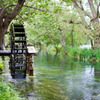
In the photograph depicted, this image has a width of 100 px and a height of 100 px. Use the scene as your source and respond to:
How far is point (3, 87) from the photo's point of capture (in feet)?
25.0

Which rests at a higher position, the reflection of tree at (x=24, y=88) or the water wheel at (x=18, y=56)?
the water wheel at (x=18, y=56)

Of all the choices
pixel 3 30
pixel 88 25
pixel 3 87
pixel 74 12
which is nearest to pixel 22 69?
pixel 3 30

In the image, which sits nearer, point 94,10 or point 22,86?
point 22,86

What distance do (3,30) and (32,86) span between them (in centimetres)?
350

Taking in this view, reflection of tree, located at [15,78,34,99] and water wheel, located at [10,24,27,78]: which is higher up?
water wheel, located at [10,24,27,78]

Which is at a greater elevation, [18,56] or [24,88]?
[18,56]

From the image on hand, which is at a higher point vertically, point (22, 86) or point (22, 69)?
point (22, 69)

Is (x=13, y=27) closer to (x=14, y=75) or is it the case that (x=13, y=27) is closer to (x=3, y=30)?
(x=3, y=30)

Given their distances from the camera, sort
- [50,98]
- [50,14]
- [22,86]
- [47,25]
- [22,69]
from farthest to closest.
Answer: [47,25] < [50,14] < [22,69] < [22,86] < [50,98]

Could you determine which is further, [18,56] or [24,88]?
[18,56]

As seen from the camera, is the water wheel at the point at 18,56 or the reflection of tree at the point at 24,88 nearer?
the reflection of tree at the point at 24,88

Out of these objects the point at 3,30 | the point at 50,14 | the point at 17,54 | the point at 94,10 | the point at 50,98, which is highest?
the point at 94,10

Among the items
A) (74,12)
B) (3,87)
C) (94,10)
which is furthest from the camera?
(74,12)

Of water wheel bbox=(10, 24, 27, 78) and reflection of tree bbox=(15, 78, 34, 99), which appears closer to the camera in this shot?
reflection of tree bbox=(15, 78, 34, 99)
